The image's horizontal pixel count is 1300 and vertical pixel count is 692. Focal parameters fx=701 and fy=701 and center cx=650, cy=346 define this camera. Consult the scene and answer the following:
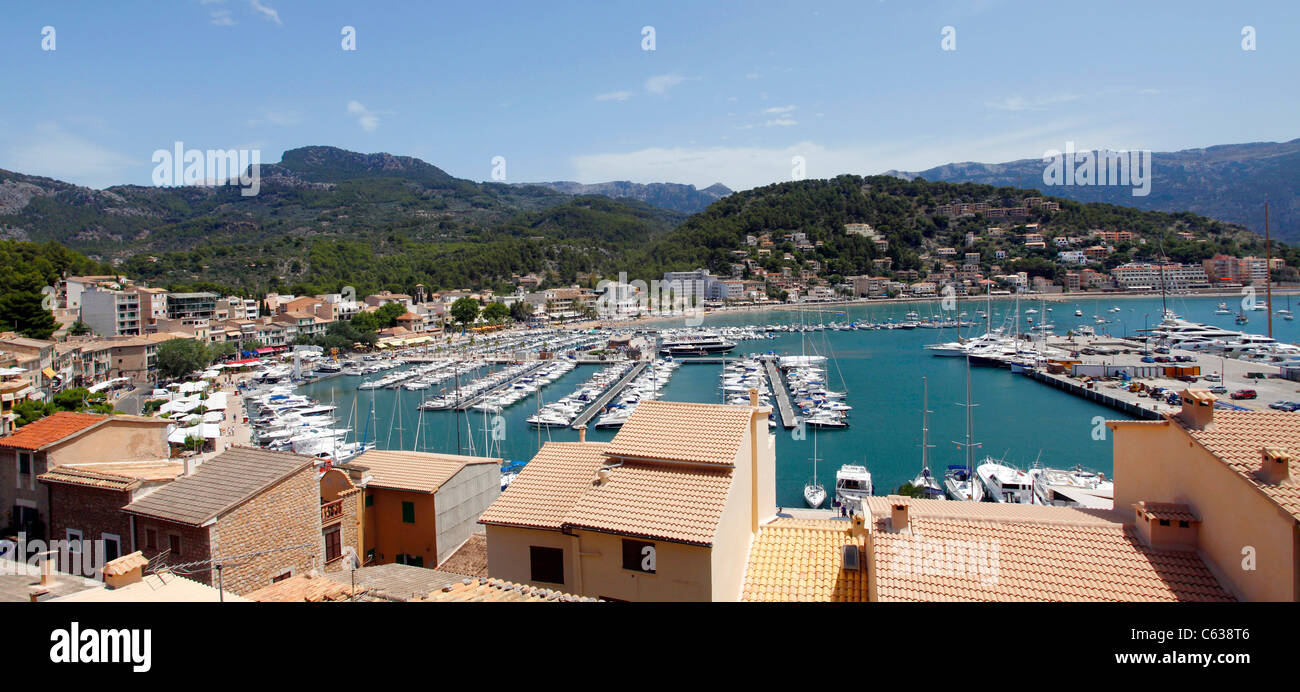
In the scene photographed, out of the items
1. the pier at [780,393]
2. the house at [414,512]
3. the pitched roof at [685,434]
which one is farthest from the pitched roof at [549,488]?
the pier at [780,393]

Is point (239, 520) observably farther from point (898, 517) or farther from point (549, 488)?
point (898, 517)

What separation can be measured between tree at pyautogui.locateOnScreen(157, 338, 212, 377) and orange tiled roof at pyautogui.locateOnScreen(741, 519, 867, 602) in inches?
1204

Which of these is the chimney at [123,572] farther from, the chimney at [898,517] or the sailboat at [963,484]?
the sailboat at [963,484]

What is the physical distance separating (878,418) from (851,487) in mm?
9350

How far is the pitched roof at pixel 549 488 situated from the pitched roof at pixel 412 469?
2.67m

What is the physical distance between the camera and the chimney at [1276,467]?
3.05 meters

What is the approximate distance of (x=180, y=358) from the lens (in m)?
28.4

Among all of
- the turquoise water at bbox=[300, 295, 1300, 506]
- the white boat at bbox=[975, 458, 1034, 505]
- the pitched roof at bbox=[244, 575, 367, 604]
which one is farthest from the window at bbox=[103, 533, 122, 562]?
the white boat at bbox=[975, 458, 1034, 505]

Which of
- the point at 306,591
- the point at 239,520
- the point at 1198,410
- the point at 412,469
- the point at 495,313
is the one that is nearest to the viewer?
the point at 1198,410

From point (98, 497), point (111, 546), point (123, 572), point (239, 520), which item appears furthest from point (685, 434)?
point (98, 497)

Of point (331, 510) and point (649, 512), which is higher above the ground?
point (649, 512)

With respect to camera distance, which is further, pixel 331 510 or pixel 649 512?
pixel 331 510

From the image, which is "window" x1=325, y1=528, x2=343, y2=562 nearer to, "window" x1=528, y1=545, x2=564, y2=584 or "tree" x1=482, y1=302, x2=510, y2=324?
"window" x1=528, y1=545, x2=564, y2=584
